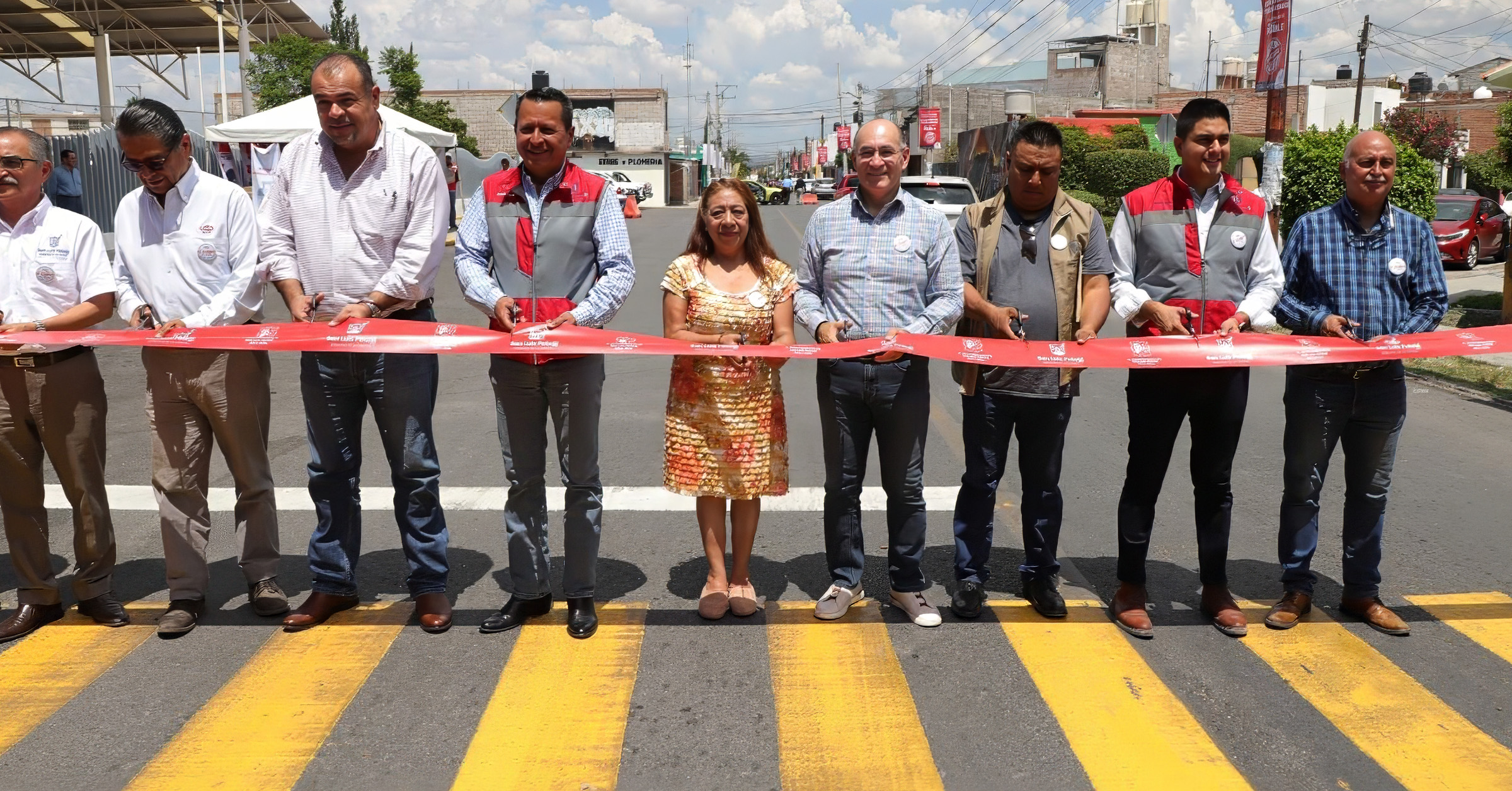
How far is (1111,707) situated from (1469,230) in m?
22.4

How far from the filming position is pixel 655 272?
22641 mm

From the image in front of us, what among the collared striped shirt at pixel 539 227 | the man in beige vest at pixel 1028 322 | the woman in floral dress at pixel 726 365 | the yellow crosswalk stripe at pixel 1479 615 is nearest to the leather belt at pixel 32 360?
the collared striped shirt at pixel 539 227

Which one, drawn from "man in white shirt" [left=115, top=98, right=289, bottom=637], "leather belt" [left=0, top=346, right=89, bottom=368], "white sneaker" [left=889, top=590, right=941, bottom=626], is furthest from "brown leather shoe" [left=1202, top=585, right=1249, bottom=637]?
"leather belt" [left=0, top=346, right=89, bottom=368]

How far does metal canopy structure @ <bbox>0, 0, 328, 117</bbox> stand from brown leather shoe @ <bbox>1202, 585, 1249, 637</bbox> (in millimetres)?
31905

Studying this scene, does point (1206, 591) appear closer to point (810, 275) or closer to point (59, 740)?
point (810, 275)

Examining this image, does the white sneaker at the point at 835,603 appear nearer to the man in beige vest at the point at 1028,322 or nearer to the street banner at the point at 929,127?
the man in beige vest at the point at 1028,322

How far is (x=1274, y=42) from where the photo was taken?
14539 mm

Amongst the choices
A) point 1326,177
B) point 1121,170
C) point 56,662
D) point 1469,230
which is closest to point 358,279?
point 56,662

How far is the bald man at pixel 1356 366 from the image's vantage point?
15.8 ft

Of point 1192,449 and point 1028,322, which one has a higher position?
point 1028,322

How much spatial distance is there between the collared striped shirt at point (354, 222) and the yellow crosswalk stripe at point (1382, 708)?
3.80m

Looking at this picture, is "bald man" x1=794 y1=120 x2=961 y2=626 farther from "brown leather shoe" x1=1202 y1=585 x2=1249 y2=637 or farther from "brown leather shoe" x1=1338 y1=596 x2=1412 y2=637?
"brown leather shoe" x1=1338 y1=596 x2=1412 y2=637

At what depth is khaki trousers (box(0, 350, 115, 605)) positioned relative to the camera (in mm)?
4883

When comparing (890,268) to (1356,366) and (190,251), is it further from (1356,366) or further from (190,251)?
(190,251)
